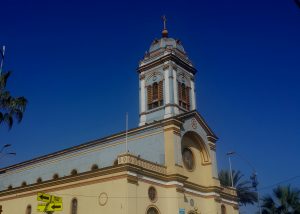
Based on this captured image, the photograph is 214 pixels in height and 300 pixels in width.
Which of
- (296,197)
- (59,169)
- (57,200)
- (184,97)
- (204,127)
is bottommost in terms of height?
(57,200)

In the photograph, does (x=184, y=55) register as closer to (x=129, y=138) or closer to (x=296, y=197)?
(x=129, y=138)

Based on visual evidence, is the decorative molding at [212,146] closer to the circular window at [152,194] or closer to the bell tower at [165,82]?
the bell tower at [165,82]

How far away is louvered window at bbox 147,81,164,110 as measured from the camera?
43.4 metres

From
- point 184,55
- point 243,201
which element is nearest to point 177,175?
point 184,55

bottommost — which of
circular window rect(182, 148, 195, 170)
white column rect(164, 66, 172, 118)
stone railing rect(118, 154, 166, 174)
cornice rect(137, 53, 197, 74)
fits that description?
stone railing rect(118, 154, 166, 174)

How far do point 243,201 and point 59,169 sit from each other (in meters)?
31.2

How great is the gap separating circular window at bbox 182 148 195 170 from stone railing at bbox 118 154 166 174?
4.60 meters

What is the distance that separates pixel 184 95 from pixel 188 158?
330 inches

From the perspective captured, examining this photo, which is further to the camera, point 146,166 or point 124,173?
point 146,166

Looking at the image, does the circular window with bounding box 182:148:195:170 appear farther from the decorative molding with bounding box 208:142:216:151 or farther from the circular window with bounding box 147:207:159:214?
the circular window with bounding box 147:207:159:214

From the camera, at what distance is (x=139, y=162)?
32.7m

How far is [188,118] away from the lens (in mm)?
39781

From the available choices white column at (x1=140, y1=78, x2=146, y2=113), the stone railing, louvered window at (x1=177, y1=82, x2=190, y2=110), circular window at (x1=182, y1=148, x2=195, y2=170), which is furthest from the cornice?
the stone railing

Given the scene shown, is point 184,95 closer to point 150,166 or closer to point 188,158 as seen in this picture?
point 188,158
